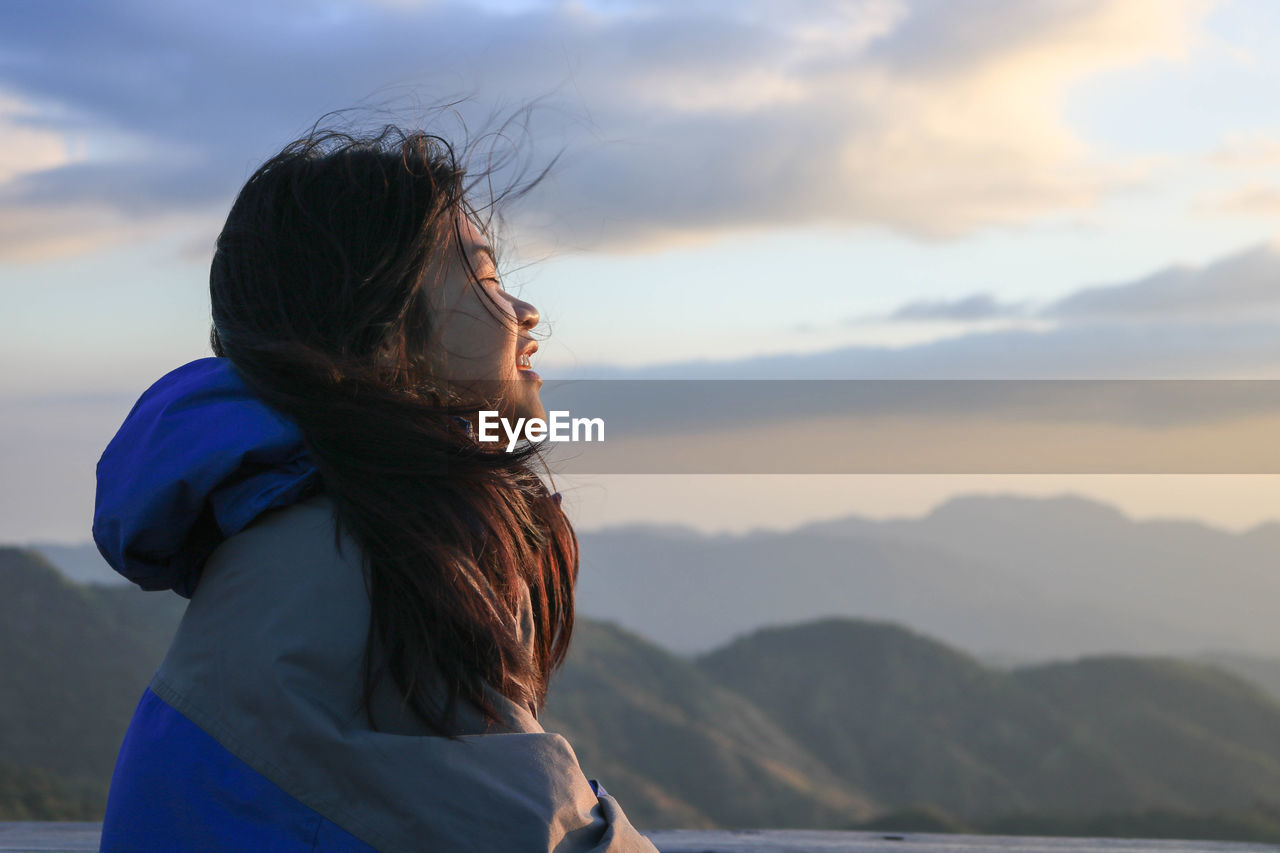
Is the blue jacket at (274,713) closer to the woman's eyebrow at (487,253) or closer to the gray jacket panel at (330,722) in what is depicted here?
the gray jacket panel at (330,722)

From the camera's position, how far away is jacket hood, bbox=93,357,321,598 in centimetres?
108

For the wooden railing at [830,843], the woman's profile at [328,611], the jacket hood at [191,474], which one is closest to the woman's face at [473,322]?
the woman's profile at [328,611]

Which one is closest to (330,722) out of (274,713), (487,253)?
(274,713)

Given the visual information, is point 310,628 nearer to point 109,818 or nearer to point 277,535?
point 277,535

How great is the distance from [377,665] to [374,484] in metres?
0.19

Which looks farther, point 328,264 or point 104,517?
point 328,264

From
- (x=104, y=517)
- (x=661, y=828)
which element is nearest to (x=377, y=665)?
(x=104, y=517)

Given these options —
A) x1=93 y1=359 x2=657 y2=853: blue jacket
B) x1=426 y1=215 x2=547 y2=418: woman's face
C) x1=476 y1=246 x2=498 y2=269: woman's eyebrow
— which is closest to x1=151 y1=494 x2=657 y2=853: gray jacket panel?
x1=93 y1=359 x2=657 y2=853: blue jacket

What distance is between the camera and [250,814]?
1056mm

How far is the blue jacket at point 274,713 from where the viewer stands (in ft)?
3.42

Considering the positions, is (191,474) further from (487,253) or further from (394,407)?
(487,253)

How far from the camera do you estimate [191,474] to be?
107 centimetres

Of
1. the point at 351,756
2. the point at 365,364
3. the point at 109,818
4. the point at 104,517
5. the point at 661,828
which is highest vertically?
the point at 365,364

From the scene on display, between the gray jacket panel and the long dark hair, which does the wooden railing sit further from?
the gray jacket panel
